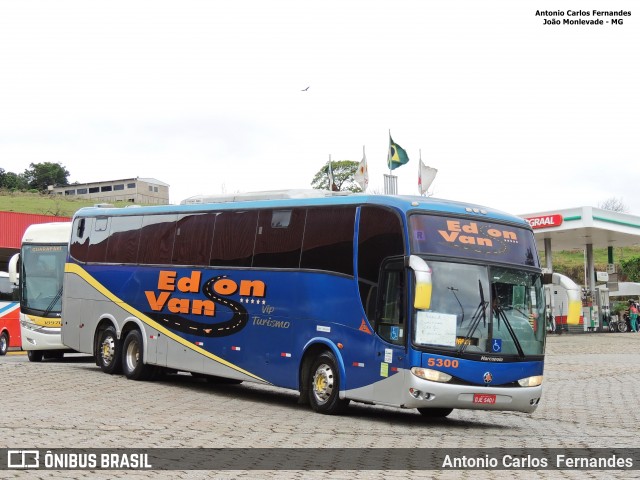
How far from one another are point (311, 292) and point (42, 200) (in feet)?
269

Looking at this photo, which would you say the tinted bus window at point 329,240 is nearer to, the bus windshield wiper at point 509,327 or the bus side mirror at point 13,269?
A: the bus windshield wiper at point 509,327

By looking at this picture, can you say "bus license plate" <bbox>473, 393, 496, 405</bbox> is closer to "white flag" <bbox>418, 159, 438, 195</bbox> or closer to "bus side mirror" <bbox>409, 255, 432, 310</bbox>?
"bus side mirror" <bbox>409, 255, 432, 310</bbox>

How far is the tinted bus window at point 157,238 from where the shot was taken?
21234mm

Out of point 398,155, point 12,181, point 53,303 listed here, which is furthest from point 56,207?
point 53,303

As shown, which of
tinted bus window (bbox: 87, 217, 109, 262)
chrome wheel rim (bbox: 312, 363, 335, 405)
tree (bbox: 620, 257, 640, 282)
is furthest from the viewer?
tree (bbox: 620, 257, 640, 282)

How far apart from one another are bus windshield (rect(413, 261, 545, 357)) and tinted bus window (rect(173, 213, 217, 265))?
6.09m

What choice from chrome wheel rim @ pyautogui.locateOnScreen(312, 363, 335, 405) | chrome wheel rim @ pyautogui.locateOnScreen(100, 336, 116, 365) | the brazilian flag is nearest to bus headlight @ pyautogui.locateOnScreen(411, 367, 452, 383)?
chrome wheel rim @ pyautogui.locateOnScreen(312, 363, 335, 405)

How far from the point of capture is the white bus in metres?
29.6

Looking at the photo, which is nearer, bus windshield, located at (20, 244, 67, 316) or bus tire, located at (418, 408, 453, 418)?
bus tire, located at (418, 408, 453, 418)

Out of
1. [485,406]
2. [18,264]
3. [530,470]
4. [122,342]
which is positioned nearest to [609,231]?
[18,264]

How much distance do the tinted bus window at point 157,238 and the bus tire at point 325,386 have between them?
5329 millimetres

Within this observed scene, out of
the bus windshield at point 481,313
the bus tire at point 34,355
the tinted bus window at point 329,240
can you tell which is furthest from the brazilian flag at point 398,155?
the bus windshield at point 481,313

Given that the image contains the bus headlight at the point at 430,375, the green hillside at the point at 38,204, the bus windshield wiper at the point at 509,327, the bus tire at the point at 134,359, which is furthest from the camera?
the green hillside at the point at 38,204

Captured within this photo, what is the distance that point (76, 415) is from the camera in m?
14.6
